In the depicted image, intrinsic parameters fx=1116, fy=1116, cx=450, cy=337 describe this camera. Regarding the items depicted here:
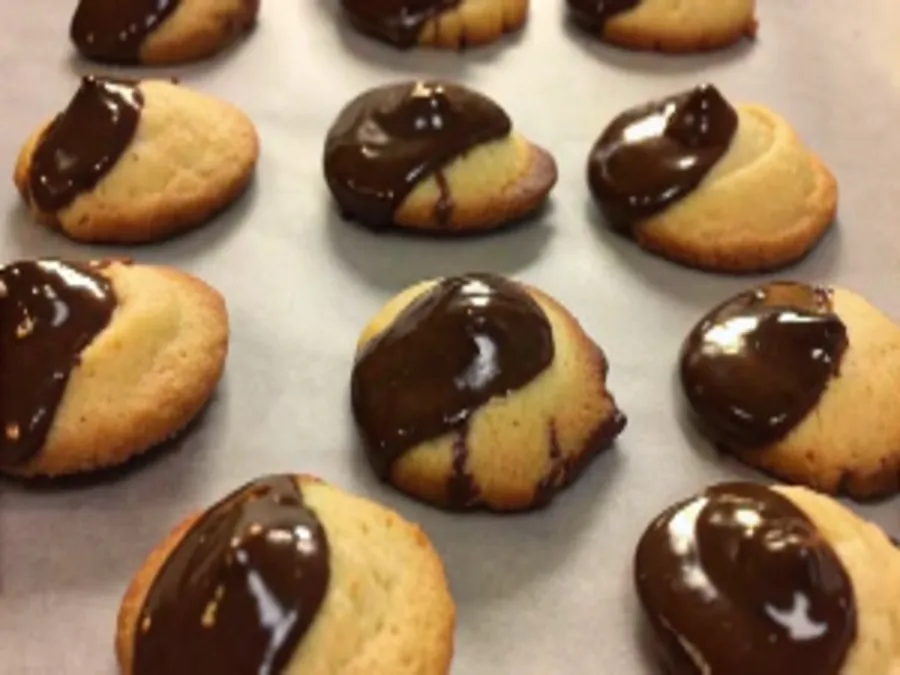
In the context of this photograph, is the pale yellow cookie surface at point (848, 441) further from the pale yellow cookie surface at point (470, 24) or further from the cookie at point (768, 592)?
the pale yellow cookie surface at point (470, 24)

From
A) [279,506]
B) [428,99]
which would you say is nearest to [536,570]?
[279,506]

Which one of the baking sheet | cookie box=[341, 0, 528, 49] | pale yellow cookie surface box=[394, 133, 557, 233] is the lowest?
the baking sheet

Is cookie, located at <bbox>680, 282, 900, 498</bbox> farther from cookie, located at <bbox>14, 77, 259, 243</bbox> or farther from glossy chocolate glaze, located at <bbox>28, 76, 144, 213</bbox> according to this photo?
glossy chocolate glaze, located at <bbox>28, 76, 144, 213</bbox>

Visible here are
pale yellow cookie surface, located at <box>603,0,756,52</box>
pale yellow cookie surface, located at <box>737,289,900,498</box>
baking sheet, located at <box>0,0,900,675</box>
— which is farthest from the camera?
pale yellow cookie surface, located at <box>603,0,756,52</box>

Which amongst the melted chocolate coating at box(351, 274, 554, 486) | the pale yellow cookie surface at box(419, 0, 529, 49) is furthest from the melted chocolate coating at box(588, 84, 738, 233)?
the pale yellow cookie surface at box(419, 0, 529, 49)

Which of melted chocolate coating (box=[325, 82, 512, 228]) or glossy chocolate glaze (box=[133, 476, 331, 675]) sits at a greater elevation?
melted chocolate coating (box=[325, 82, 512, 228])

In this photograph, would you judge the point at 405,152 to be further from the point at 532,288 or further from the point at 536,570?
the point at 536,570

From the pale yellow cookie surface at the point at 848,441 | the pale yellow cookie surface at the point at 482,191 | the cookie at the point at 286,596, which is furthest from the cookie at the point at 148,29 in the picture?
the pale yellow cookie surface at the point at 848,441
